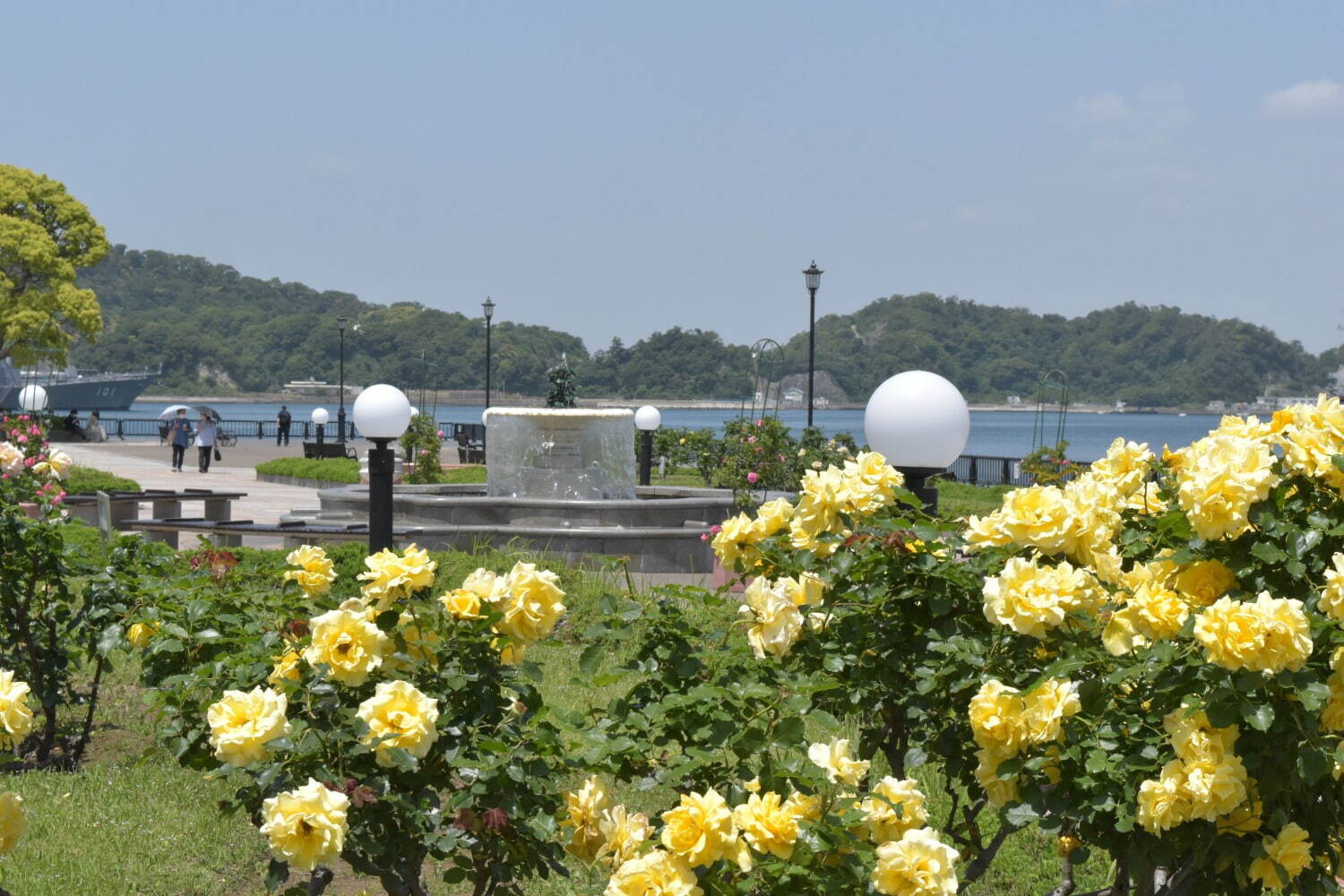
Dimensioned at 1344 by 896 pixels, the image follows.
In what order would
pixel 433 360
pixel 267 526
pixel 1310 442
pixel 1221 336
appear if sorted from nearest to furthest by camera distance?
pixel 1310 442 → pixel 267 526 → pixel 433 360 → pixel 1221 336

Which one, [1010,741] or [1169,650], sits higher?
[1169,650]

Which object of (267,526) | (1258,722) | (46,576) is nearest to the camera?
(1258,722)

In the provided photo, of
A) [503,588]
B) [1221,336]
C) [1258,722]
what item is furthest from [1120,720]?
[1221,336]

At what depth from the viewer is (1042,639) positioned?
2801 millimetres

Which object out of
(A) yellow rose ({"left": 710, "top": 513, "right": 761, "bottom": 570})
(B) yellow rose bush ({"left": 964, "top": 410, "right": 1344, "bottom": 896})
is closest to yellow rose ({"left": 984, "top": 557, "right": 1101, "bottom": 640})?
(B) yellow rose bush ({"left": 964, "top": 410, "right": 1344, "bottom": 896})

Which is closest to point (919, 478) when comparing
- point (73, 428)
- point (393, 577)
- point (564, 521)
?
point (393, 577)

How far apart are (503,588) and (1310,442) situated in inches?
65.0

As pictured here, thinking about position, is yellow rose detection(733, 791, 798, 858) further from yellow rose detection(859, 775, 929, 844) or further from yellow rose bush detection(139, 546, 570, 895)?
yellow rose bush detection(139, 546, 570, 895)

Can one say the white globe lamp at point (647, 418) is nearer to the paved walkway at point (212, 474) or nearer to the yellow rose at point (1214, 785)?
the paved walkway at point (212, 474)

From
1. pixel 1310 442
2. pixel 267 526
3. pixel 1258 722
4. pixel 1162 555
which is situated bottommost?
pixel 267 526

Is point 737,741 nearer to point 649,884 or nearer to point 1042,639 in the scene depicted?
point 649,884

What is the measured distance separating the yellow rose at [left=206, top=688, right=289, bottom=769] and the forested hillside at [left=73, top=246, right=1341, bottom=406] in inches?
3935

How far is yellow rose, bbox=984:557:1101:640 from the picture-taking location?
2.59 metres

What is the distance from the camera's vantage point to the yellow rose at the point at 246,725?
2498 mm
